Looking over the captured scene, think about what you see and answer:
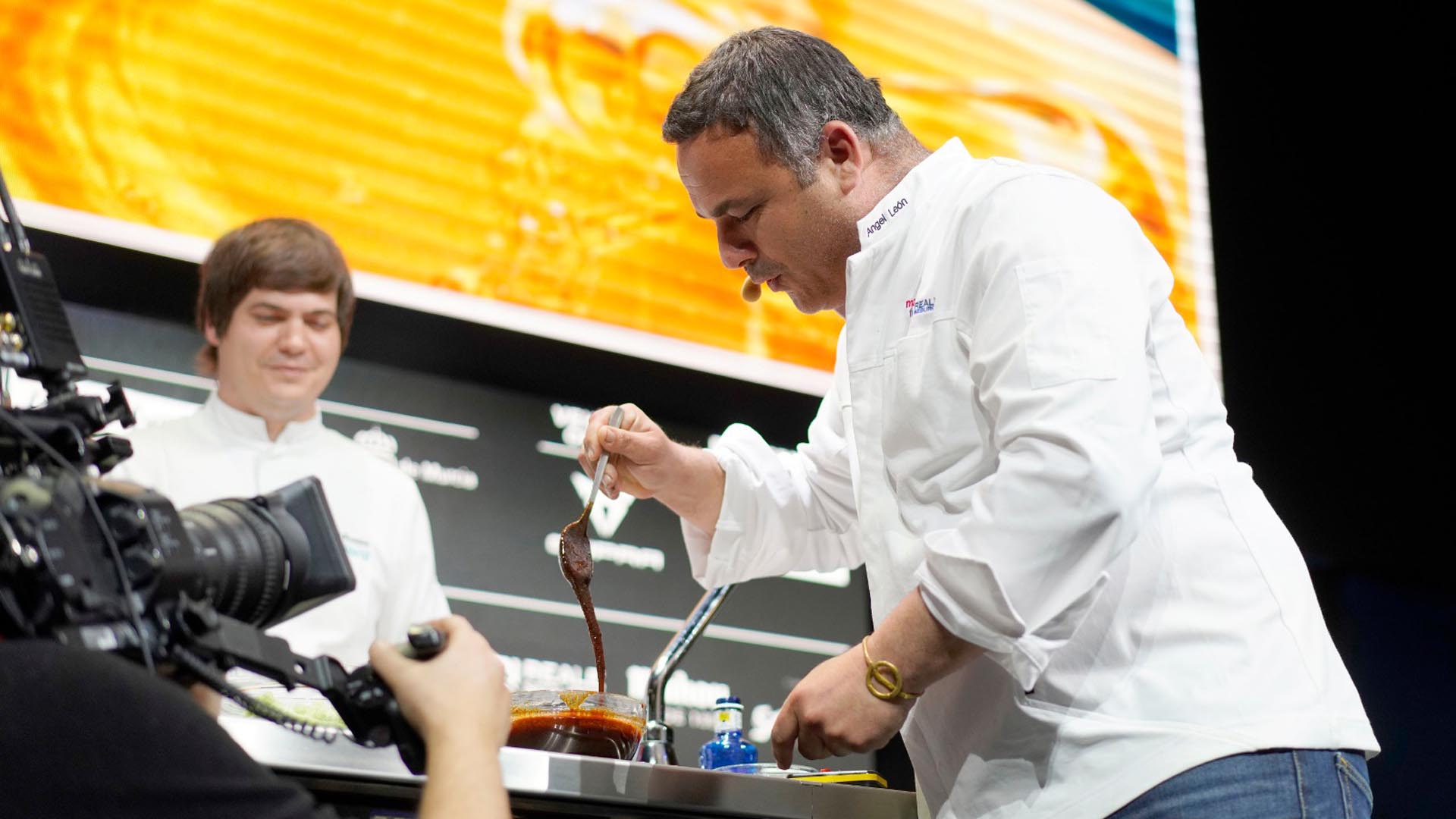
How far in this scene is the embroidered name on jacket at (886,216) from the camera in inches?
55.3

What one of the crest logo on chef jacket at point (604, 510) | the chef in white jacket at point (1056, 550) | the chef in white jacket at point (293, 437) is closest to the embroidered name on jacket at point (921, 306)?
the chef in white jacket at point (1056, 550)

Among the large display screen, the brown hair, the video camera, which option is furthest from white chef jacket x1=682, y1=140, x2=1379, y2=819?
the large display screen

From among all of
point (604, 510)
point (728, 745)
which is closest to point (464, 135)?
point (604, 510)

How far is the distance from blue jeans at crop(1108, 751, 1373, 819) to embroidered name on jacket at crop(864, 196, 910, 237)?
612 mm

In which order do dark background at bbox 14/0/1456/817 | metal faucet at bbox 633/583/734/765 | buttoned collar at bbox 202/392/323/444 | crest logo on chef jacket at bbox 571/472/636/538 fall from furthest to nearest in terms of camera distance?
dark background at bbox 14/0/1456/817 → crest logo on chef jacket at bbox 571/472/636/538 → buttoned collar at bbox 202/392/323/444 → metal faucet at bbox 633/583/734/765

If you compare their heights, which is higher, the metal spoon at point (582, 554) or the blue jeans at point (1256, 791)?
the metal spoon at point (582, 554)

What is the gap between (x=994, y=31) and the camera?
3277mm

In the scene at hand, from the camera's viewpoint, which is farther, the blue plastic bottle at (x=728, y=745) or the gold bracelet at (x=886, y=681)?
the blue plastic bottle at (x=728, y=745)

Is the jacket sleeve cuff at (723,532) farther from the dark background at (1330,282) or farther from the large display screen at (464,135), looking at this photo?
the dark background at (1330,282)

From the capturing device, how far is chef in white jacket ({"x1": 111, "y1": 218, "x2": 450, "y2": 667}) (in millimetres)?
2426

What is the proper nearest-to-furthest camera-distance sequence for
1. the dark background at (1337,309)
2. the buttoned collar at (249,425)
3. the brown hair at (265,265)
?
the brown hair at (265,265)
the buttoned collar at (249,425)
the dark background at (1337,309)

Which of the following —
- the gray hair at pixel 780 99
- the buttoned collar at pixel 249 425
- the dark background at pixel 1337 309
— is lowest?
the dark background at pixel 1337 309

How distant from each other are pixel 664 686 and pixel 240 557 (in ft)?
2.08

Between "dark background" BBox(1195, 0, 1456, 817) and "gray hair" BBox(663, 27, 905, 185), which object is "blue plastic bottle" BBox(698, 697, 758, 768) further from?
"dark background" BBox(1195, 0, 1456, 817)
